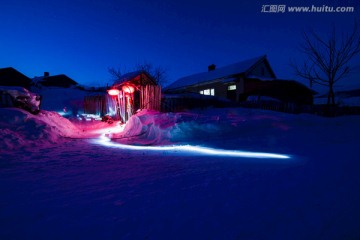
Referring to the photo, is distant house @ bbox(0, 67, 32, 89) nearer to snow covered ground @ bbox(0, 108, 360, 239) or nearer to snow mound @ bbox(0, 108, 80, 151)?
snow mound @ bbox(0, 108, 80, 151)

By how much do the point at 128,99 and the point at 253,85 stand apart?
15.0m

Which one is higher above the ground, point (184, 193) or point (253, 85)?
point (253, 85)

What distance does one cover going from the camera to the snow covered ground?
7.32 ft

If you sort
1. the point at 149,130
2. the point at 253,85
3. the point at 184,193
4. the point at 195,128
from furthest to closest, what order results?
1. the point at 253,85
2. the point at 149,130
3. the point at 195,128
4. the point at 184,193

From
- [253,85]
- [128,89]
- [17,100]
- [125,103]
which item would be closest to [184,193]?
[17,100]

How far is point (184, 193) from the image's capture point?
3.09 m

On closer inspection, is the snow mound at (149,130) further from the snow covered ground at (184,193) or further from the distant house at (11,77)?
the distant house at (11,77)

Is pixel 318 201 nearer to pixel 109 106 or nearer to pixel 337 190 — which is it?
pixel 337 190

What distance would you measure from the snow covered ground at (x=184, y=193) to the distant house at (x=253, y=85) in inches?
641

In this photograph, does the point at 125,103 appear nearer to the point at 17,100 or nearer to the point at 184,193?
the point at 17,100

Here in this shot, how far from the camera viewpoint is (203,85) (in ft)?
91.8

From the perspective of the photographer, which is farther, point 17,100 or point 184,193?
point 17,100

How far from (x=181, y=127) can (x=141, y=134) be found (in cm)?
218

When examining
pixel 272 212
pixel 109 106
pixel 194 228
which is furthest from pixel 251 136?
pixel 109 106
